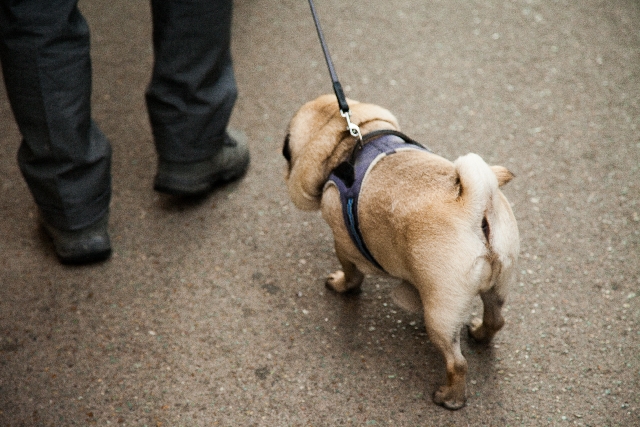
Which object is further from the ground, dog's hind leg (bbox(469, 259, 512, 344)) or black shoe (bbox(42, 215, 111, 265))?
dog's hind leg (bbox(469, 259, 512, 344))

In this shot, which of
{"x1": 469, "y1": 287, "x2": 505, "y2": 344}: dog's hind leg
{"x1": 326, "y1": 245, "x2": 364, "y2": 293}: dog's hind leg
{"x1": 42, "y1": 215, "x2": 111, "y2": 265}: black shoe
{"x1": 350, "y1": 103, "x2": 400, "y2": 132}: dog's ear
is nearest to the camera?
{"x1": 469, "y1": 287, "x2": 505, "y2": 344}: dog's hind leg

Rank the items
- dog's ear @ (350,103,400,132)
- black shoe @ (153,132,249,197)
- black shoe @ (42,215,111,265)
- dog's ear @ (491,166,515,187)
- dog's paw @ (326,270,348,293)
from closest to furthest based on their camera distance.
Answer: dog's ear @ (491,166,515,187) → dog's ear @ (350,103,400,132) → dog's paw @ (326,270,348,293) → black shoe @ (42,215,111,265) → black shoe @ (153,132,249,197)

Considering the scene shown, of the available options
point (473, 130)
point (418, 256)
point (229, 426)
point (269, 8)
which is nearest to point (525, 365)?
point (418, 256)

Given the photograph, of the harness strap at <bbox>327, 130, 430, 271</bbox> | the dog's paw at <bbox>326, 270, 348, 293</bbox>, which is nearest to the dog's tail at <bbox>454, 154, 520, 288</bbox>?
the harness strap at <bbox>327, 130, 430, 271</bbox>

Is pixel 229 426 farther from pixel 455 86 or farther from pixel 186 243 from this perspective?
pixel 455 86

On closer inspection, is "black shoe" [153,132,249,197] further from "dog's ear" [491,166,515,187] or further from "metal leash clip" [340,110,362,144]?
"dog's ear" [491,166,515,187]

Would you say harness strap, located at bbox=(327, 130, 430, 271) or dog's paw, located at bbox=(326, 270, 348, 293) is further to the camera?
dog's paw, located at bbox=(326, 270, 348, 293)

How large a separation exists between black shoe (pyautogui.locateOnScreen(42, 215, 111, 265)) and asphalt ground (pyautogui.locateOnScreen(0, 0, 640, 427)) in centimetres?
6

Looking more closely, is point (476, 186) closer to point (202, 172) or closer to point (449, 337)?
point (449, 337)

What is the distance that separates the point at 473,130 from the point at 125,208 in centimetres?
168

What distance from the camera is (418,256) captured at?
5.98 ft

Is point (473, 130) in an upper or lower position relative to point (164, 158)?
upper

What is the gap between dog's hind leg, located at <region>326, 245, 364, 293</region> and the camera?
2.32 metres

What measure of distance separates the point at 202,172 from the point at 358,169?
1.00 m
